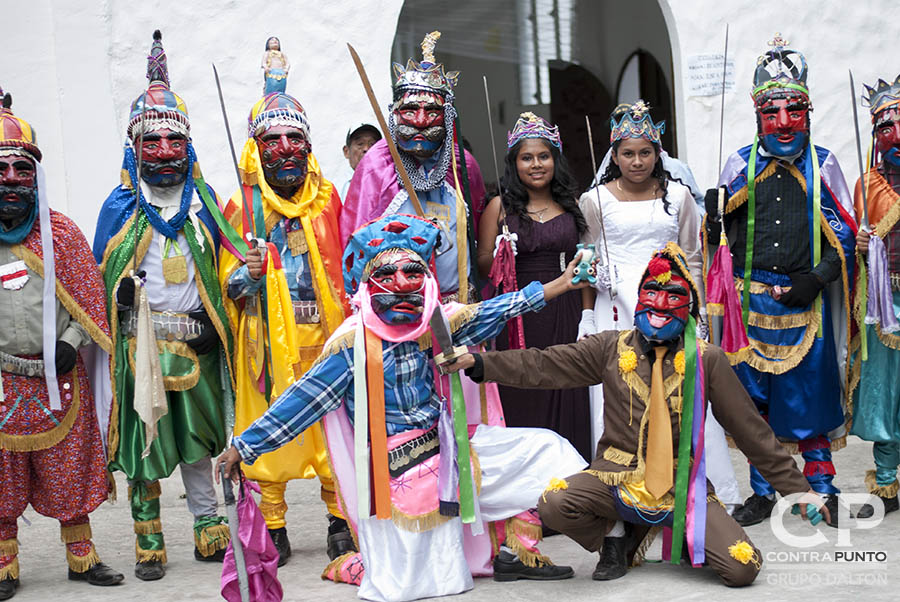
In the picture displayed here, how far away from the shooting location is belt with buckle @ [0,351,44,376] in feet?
17.4

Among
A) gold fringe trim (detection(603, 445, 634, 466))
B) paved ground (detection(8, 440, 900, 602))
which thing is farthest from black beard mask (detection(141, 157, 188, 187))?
gold fringe trim (detection(603, 445, 634, 466))

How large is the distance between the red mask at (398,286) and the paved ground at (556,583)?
121cm

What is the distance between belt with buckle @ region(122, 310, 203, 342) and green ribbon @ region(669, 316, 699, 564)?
2342 millimetres

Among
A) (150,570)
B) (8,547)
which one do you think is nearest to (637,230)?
(150,570)

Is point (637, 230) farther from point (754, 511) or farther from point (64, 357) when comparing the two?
point (64, 357)

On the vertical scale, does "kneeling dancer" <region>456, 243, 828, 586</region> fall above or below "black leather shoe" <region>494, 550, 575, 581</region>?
above

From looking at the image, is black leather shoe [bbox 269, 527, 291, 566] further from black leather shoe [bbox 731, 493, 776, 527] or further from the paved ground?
black leather shoe [bbox 731, 493, 776, 527]

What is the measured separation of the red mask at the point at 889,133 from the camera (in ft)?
18.9

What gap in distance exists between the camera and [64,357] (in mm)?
5316

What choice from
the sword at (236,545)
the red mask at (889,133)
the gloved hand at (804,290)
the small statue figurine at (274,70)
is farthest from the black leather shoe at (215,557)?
the red mask at (889,133)

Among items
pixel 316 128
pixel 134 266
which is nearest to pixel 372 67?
pixel 316 128

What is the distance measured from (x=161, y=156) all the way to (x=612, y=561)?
2.81 meters

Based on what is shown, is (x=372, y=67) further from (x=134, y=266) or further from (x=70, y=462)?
(x=70, y=462)

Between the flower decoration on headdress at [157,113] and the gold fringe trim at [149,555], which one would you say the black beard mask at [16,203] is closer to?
Result: the flower decoration on headdress at [157,113]
